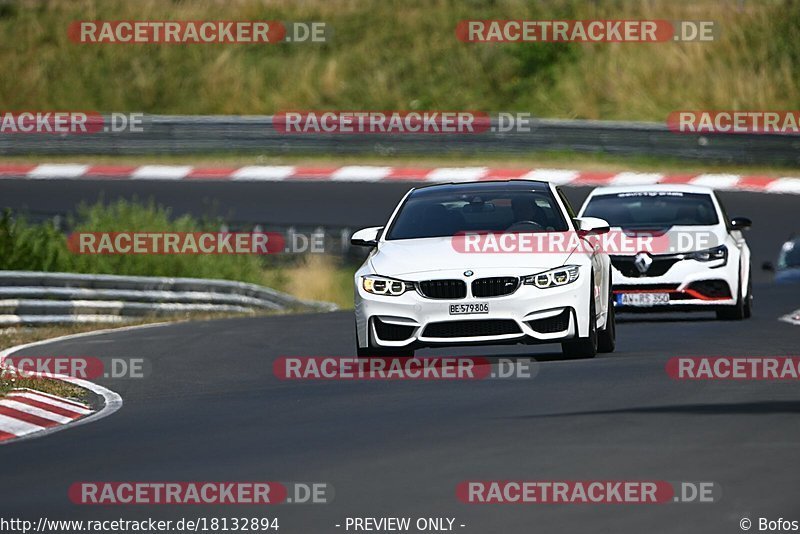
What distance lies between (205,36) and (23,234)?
21.3 metres

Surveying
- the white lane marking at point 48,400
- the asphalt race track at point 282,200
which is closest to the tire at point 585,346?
the white lane marking at point 48,400

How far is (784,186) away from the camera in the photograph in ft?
110

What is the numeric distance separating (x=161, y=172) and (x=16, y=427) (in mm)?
25765

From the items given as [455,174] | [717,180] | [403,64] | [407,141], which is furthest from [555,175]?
[403,64]

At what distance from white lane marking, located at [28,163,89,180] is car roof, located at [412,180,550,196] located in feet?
75.3

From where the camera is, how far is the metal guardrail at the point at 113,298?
74.7 feet

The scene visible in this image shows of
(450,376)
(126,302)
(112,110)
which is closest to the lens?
(450,376)

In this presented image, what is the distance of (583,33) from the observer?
149 ft

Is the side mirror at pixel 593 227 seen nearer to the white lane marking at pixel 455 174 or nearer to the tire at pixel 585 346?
the tire at pixel 585 346

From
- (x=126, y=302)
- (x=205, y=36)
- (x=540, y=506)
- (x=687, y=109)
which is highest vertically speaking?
(x=205, y=36)

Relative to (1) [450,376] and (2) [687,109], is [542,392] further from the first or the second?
(2) [687,109]

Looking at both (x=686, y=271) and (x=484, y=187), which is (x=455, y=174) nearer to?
(x=686, y=271)

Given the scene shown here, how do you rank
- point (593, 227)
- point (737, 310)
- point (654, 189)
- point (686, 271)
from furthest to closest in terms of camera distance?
point (654, 189)
point (737, 310)
point (686, 271)
point (593, 227)

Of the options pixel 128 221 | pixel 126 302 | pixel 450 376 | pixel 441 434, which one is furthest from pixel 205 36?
pixel 441 434
